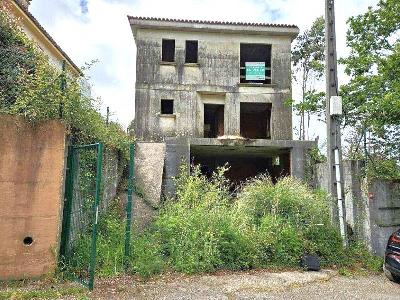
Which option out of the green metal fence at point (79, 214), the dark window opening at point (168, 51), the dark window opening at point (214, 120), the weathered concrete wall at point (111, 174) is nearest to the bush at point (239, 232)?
the green metal fence at point (79, 214)

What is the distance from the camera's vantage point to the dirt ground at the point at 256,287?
17.5ft

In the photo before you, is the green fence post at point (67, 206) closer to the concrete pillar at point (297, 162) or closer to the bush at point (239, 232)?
the bush at point (239, 232)

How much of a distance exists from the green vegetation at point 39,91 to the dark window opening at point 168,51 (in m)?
9.71

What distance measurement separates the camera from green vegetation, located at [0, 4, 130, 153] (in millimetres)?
5926

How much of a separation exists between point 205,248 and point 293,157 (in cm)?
678

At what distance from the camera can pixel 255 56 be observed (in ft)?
63.0

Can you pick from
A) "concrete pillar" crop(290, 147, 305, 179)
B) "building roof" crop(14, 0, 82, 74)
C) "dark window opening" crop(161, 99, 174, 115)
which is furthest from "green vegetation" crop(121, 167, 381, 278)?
"dark window opening" crop(161, 99, 174, 115)

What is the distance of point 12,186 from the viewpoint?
5.64 meters

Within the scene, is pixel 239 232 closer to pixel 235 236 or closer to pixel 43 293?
A: pixel 235 236

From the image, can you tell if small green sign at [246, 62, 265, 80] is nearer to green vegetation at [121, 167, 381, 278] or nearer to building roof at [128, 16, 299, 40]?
building roof at [128, 16, 299, 40]

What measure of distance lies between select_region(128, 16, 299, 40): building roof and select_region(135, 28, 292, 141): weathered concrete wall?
0.86 ft

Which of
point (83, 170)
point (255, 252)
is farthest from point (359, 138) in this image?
point (83, 170)

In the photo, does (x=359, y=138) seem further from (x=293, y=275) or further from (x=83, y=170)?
(x=83, y=170)

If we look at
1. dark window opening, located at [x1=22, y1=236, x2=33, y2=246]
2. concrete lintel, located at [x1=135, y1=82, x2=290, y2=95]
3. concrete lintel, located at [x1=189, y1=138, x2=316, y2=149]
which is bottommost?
dark window opening, located at [x1=22, y1=236, x2=33, y2=246]
